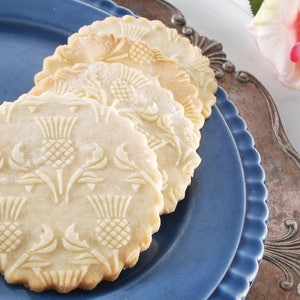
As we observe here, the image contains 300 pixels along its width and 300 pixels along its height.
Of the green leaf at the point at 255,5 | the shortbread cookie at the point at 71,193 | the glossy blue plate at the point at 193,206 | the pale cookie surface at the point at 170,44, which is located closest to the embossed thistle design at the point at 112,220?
the shortbread cookie at the point at 71,193

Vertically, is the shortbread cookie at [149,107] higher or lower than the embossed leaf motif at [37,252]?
higher

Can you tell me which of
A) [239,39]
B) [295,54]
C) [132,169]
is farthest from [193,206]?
[239,39]

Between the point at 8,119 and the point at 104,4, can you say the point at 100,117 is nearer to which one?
the point at 8,119

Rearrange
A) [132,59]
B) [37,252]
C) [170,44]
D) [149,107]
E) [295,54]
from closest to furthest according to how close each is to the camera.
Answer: [37,252]
[149,107]
[132,59]
[170,44]
[295,54]

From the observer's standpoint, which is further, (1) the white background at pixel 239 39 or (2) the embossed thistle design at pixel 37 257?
(1) the white background at pixel 239 39

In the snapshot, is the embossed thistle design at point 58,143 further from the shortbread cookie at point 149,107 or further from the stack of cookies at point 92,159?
the shortbread cookie at point 149,107

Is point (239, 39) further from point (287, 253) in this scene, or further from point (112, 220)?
point (112, 220)

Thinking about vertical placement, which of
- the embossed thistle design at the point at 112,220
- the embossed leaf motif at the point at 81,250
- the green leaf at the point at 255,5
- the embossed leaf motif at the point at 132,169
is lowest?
the embossed leaf motif at the point at 81,250
